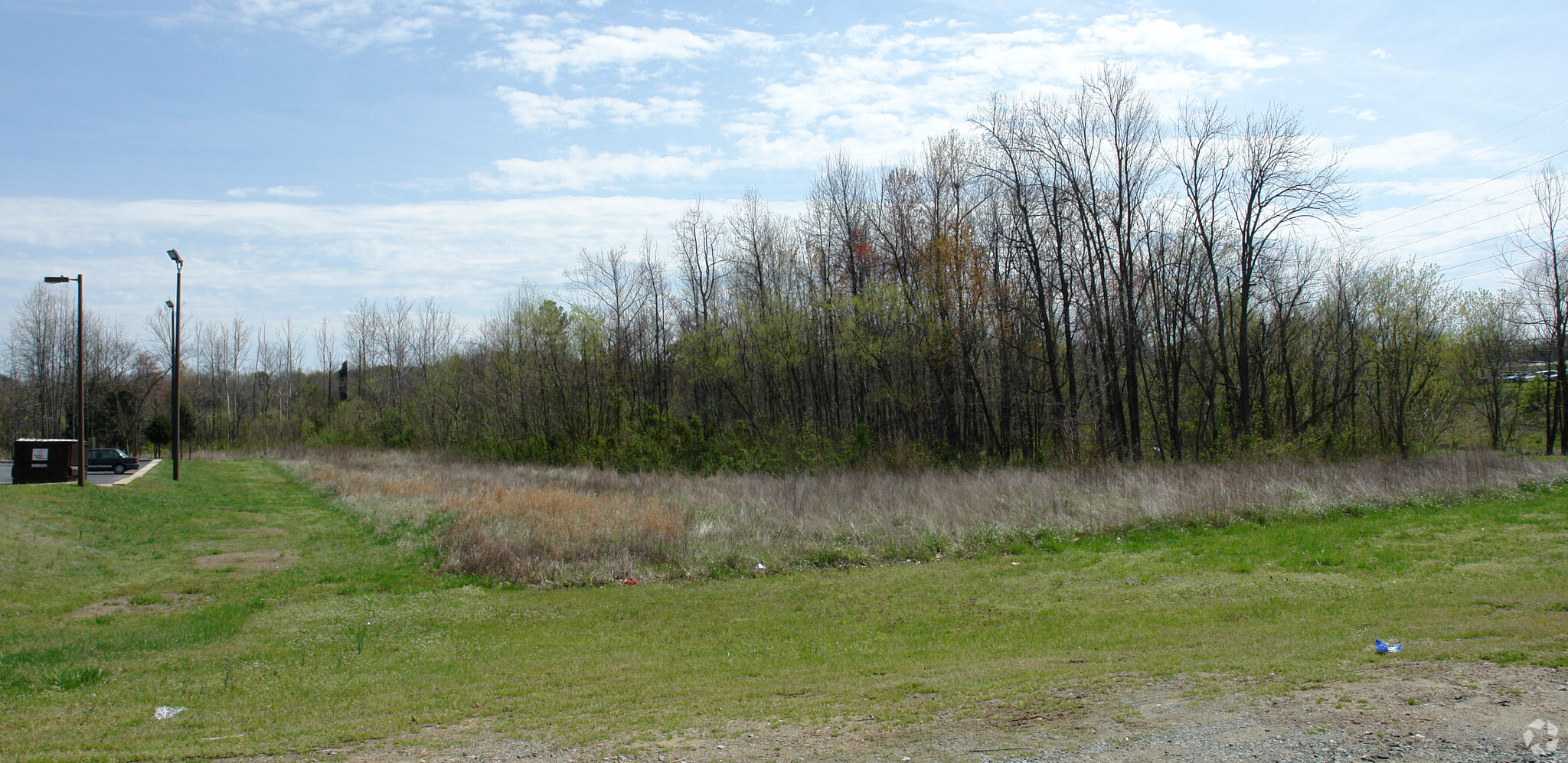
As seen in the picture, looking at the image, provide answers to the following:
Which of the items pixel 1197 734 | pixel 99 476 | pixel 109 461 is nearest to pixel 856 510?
pixel 1197 734

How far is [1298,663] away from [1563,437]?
4341cm

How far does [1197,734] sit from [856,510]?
1443 centimetres

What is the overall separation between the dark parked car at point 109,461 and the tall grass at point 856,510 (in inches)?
595

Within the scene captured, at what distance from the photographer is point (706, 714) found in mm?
5926

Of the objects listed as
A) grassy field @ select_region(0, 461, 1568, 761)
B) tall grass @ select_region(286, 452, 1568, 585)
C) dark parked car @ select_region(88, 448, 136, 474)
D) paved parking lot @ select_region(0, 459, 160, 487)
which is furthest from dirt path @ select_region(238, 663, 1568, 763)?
dark parked car @ select_region(88, 448, 136, 474)

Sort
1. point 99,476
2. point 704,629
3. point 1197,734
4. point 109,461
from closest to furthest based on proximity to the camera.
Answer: point 1197,734 < point 704,629 < point 99,476 < point 109,461

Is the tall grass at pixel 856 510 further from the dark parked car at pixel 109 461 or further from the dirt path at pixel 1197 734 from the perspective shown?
the dark parked car at pixel 109 461

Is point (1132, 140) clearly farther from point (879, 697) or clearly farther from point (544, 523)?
point (879, 697)

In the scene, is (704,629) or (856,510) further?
(856,510)

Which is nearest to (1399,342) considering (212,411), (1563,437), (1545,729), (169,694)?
(1563,437)

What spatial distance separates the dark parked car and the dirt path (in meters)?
36.0

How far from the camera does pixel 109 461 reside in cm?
3238

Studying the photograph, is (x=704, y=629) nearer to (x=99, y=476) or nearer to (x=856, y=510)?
(x=856, y=510)

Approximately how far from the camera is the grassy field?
596cm
